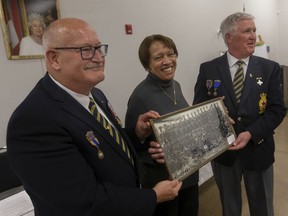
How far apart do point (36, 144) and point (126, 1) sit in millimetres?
2180

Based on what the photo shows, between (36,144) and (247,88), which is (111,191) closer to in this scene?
(36,144)

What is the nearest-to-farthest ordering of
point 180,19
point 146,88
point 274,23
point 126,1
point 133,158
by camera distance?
1. point 133,158
2. point 146,88
3. point 126,1
4. point 180,19
5. point 274,23

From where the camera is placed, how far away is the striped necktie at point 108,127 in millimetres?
1059

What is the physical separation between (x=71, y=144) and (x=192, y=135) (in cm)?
72

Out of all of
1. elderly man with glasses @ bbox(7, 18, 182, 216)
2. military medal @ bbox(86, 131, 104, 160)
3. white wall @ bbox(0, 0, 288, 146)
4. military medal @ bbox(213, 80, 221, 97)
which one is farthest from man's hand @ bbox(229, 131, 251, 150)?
white wall @ bbox(0, 0, 288, 146)

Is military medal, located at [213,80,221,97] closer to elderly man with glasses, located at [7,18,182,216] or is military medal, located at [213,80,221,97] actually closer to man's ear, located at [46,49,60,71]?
elderly man with glasses, located at [7,18,182,216]

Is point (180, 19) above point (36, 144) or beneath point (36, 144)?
above

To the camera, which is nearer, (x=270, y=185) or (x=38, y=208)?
(x=38, y=208)

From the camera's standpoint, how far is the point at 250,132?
1621 millimetres

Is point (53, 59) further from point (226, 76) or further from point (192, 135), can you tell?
point (226, 76)

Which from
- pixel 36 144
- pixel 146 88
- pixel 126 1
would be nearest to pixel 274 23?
pixel 126 1

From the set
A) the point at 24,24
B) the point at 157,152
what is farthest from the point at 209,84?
the point at 24,24

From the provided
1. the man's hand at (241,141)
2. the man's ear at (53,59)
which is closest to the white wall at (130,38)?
the man's ear at (53,59)

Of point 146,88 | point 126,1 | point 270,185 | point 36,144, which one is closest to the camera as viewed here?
point 36,144
